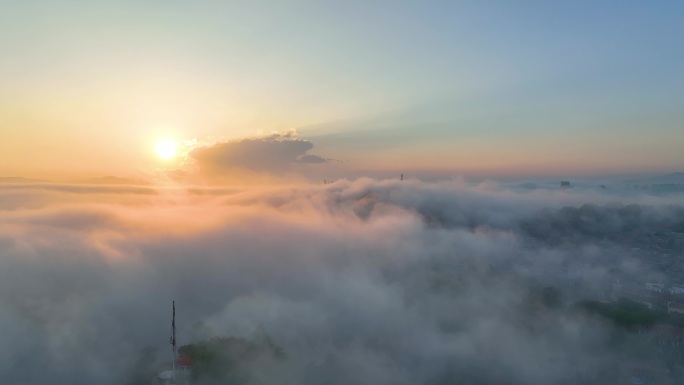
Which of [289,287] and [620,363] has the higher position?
[289,287]

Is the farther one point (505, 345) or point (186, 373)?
point (505, 345)

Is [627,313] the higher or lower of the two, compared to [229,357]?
lower

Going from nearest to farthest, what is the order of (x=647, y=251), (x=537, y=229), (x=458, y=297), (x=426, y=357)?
(x=426, y=357) → (x=458, y=297) → (x=647, y=251) → (x=537, y=229)

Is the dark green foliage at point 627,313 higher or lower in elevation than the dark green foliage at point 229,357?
lower

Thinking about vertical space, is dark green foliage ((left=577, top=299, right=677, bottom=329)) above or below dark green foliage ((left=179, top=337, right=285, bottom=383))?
below

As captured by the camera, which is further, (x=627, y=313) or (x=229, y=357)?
(x=627, y=313)

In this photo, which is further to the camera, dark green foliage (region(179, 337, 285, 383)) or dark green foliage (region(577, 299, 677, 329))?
dark green foliage (region(577, 299, 677, 329))

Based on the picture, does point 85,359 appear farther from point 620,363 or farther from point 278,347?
point 620,363

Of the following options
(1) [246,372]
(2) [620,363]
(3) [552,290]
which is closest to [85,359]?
(1) [246,372]

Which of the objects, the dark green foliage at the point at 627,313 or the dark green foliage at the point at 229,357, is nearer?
the dark green foliage at the point at 229,357

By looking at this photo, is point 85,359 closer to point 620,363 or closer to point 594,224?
point 620,363

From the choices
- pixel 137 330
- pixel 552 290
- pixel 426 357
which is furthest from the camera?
pixel 552 290
